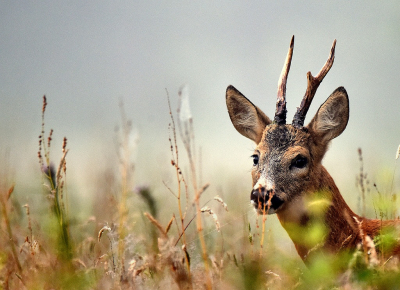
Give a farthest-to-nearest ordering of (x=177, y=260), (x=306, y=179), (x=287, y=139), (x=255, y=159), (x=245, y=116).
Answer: (x=245, y=116)
(x=255, y=159)
(x=287, y=139)
(x=306, y=179)
(x=177, y=260)

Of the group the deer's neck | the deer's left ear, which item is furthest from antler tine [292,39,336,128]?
the deer's neck

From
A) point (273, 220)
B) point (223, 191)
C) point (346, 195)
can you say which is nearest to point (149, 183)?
point (223, 191)

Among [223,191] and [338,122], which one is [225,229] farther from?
[338,122]

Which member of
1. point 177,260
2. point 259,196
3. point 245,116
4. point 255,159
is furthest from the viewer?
point 245,116

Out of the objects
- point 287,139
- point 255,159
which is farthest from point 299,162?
point 255,159

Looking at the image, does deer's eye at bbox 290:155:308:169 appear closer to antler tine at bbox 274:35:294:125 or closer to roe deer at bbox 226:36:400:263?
roe deer at bbox 226:36:400:263

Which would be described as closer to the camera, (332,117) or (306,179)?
(306,179)

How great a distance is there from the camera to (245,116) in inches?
196

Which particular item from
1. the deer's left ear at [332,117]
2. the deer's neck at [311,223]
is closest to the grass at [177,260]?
the deer's neck at [311,223]

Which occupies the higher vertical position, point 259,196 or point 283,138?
point 283,138

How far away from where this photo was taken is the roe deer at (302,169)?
3854 mm

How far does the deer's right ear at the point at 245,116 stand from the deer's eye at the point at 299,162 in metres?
0.69

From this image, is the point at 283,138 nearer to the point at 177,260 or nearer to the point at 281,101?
the point at 281,101

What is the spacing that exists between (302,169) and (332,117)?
0.75 meters
